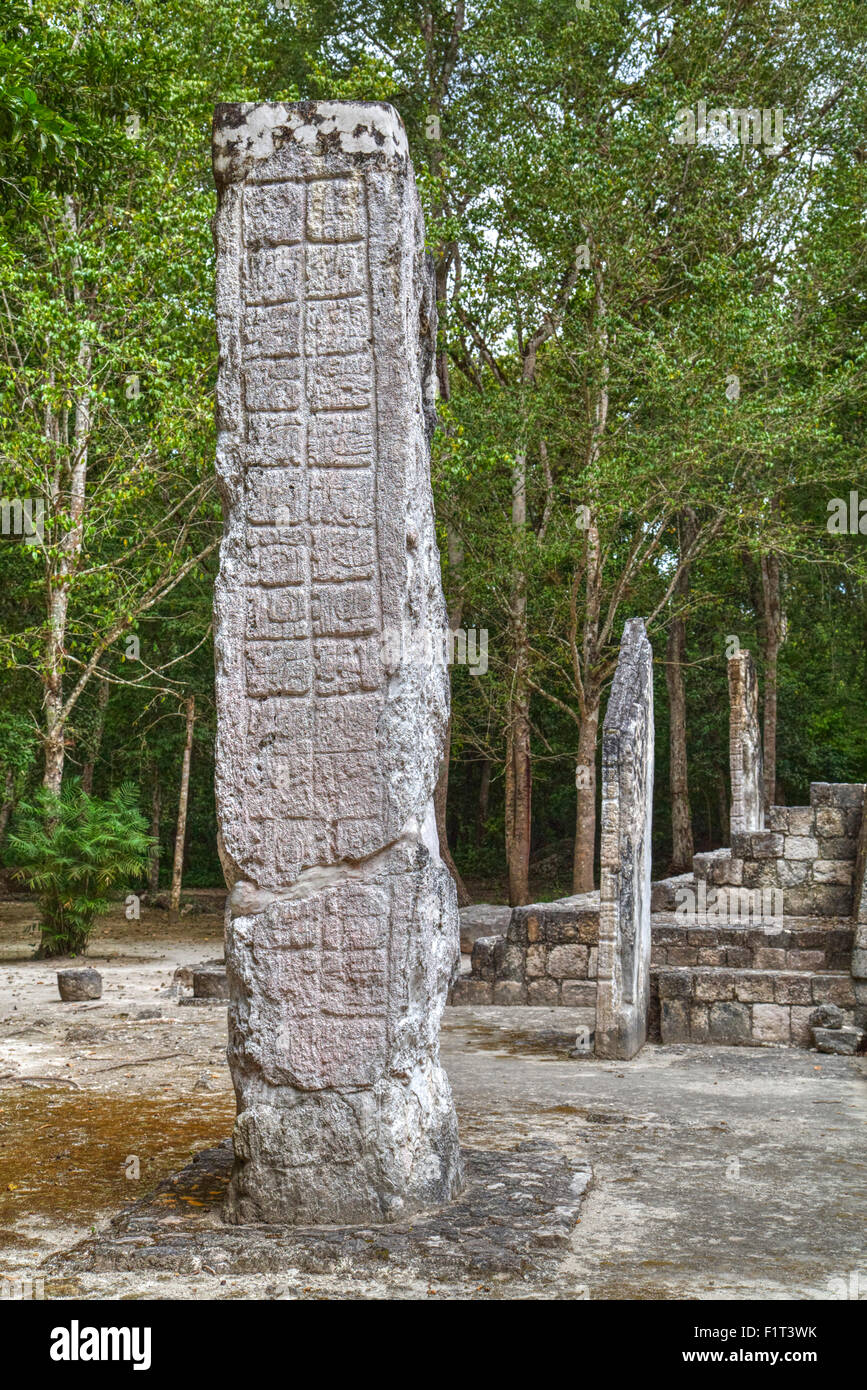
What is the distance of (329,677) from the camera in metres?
4.57

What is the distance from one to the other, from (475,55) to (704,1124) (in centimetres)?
1576

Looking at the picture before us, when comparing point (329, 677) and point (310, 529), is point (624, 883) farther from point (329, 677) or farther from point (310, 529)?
point (310, 529)

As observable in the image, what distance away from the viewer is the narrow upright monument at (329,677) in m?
4.39

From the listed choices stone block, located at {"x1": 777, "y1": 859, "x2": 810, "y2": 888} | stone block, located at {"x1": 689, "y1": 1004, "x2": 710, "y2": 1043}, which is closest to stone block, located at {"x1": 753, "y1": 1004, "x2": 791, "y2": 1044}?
stone block, located at {"x1": 689, "y1": 1004, "x2": 710, "y2": 1043}

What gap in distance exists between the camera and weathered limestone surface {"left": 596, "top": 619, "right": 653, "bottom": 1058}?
8281 mm

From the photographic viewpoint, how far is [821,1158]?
5.70 m

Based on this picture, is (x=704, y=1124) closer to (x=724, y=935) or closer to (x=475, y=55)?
(x=724, y=935)

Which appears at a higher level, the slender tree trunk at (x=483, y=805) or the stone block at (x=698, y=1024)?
the slender tree trunk at (x=483, y=805)

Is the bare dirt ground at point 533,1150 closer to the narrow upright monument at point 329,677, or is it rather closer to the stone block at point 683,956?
the narrow upright monument at point 329,677

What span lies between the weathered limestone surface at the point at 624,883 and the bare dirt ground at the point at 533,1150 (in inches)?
11.1

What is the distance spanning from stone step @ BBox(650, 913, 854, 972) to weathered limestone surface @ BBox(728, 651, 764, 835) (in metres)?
4.19

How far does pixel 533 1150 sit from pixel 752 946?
552 centimetres

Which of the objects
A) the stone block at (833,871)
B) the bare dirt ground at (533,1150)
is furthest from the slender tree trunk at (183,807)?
the stone block at (833,871)

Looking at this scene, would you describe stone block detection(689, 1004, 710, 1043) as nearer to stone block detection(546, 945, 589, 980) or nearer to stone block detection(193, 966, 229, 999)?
stone block detection(546, 945, 589, 980)
